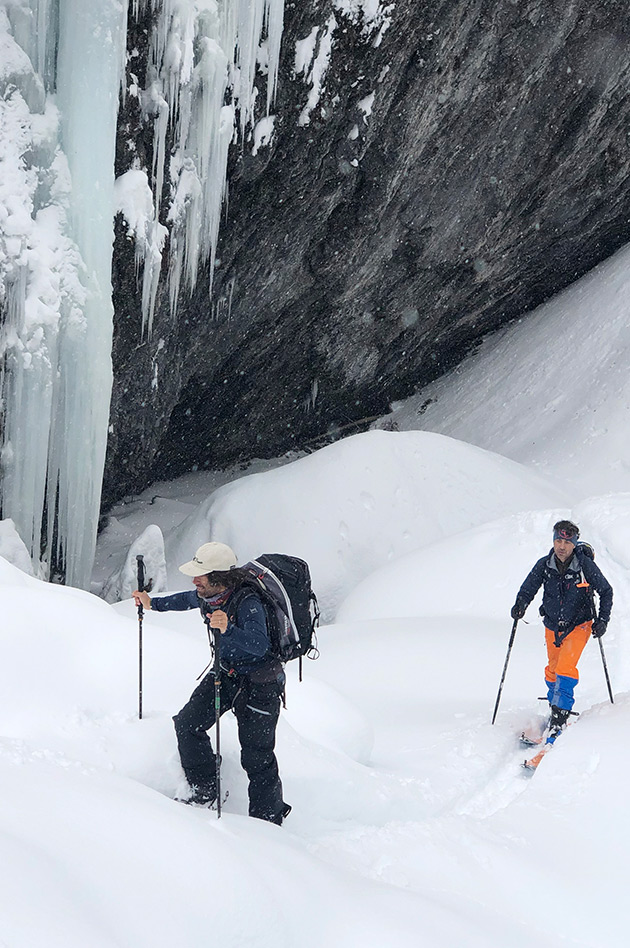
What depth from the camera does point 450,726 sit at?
6.53m

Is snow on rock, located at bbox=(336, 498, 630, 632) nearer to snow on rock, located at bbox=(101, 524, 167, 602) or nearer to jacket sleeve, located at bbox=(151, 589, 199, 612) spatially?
snow on rock, located at bbox=(101, 524, 167, 602)

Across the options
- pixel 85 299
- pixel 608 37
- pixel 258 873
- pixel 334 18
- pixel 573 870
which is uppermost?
pixel 608 37

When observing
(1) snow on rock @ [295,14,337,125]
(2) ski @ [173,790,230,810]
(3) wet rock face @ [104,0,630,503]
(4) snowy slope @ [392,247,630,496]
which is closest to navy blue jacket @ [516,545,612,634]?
(2) ski @ [173,790,230,810]

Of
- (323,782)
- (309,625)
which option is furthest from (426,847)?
(309,625)

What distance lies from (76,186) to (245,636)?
6950 mm

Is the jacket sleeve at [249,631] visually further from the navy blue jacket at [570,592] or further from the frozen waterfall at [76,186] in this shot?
the frozen waterfall at [76,186]

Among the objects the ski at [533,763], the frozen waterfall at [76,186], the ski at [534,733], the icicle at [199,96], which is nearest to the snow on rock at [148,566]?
the frozen waterfall at [76,186]

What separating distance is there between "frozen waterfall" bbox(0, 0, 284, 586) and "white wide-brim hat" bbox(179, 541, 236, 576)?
19.5 feet

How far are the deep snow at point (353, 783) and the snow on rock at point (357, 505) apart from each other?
1375mm

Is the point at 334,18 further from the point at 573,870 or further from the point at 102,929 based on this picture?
the point at 102,929

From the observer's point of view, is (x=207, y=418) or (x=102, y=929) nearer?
(x=102, y=929)

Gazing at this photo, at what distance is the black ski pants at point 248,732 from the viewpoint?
414cm

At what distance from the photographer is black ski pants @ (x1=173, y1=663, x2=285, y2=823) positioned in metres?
4.14

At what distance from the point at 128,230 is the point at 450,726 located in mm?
7193
